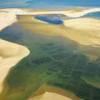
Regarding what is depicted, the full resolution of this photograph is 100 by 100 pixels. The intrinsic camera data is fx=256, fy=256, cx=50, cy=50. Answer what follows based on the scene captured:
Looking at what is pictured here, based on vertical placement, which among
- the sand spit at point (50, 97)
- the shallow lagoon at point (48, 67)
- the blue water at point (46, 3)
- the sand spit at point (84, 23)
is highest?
the blue water at point (46, 3)

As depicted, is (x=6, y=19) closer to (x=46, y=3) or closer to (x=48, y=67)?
(x=46, y=3)

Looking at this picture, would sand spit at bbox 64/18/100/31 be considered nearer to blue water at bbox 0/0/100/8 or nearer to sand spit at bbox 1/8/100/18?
sand spit at bbox 1/8/100/18

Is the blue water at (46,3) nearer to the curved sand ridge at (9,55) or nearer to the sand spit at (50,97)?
the curved sand ridge at (9,55)

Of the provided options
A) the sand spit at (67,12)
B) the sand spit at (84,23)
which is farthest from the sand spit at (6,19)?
the sand spit at (84,23)

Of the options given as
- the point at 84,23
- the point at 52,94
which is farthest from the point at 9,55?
the point at 84,23

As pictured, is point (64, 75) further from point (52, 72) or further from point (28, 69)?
point (28, 69)

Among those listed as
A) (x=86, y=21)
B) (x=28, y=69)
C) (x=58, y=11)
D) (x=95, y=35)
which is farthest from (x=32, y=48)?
(x=58, y=11)

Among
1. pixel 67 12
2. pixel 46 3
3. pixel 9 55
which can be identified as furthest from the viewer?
pixel 46 3

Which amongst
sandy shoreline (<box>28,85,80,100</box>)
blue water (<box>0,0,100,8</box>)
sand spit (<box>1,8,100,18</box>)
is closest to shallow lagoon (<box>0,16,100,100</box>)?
sandy shoreline (<box>28,85,80,100</box>)
